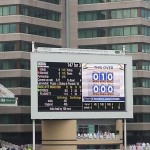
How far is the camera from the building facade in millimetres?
94938

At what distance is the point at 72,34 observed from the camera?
10481 centimetres

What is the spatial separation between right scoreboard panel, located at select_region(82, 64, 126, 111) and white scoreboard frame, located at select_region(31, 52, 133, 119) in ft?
1.56

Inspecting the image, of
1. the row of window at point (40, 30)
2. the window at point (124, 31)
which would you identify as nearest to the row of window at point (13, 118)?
the row of window at point (40, 30)

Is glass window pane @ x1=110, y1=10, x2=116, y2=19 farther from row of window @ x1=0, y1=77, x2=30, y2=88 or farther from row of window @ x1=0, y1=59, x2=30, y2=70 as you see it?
row of window @ x1=0, y1=77, x2=30, y2=88

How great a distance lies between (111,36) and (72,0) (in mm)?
8503

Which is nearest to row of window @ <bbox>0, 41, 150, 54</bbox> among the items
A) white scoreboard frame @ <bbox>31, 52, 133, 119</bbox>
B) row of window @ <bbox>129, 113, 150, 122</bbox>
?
row of window @ <bbox>129, 113, 150, 122</bbox>

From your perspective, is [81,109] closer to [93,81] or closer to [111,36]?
[93,81]

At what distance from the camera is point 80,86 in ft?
251

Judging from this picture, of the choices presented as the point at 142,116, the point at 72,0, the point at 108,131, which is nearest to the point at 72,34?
the point at 72,0

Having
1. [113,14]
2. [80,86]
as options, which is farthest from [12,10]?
[80,86]

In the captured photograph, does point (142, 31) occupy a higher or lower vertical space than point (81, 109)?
higher

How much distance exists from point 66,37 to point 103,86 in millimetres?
27837

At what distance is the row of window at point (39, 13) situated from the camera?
3821 inches

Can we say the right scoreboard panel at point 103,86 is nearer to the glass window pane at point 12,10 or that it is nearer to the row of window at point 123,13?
the glass window pane at point 12,10
